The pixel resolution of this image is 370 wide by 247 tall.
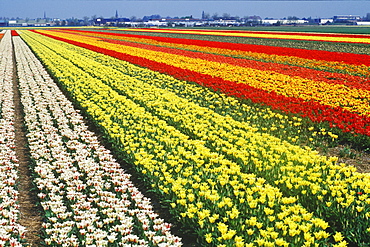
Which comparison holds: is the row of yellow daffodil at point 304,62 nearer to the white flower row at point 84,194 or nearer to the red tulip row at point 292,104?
the red tulip row at point 292,104

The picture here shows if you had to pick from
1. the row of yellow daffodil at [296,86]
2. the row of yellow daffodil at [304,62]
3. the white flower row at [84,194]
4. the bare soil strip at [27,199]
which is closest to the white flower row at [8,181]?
the bare soil strip at [27,199]

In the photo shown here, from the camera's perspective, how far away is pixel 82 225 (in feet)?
18.1

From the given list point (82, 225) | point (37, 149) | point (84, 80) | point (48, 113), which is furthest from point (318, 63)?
point (82, 225)

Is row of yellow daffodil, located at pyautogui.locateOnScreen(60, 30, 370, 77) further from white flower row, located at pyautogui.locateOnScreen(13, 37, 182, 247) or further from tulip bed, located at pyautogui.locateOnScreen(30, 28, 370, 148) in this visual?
white flower row, located at pyautogui.locateOnScreen(13, 37, 182, 247)

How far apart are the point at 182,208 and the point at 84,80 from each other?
12.9 meters

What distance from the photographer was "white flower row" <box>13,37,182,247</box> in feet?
17.6

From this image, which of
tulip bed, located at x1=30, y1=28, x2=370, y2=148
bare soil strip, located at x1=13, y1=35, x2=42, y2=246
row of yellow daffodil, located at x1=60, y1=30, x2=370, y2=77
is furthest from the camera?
row of yellow daffodil, located at x1=60, y1=30, x2=370, y2=77

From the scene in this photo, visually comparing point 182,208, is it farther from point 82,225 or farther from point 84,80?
point 84,80

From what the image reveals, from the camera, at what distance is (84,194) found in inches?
271

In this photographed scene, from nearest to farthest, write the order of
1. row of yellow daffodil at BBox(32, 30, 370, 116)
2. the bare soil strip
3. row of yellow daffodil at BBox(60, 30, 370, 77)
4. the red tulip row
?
the bare soil strip
the red tulip row
row of yellow daffodil at BBox(32, 30, 370, 116)
row of yellow daffodil at BBox(60, 30, 370, 77)

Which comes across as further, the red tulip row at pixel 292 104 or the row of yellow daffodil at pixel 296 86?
the row of yellow daffodil at pixel 296 86

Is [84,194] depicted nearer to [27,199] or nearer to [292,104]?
[27,199]

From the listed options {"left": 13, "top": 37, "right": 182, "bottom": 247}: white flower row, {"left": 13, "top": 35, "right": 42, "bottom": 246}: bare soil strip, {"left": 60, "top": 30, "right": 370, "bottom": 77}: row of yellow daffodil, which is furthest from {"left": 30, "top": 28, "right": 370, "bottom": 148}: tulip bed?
{"left": 13, "top": 35, "right": 42, "bottom": 246}: bare soil strip

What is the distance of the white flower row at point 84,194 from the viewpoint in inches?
211
